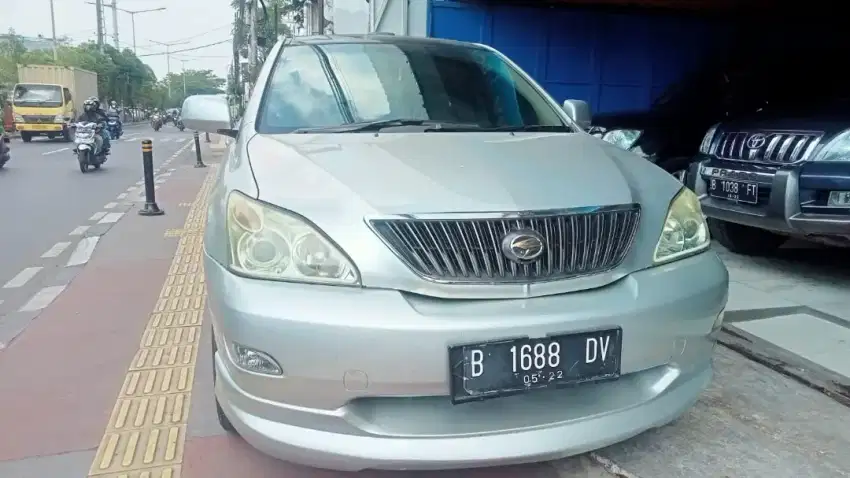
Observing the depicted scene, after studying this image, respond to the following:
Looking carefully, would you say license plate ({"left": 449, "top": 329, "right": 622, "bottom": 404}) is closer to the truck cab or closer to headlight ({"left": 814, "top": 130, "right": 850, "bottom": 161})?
headlight ({"left": 814, "top": 130, "right": 850, "bottom": 161})

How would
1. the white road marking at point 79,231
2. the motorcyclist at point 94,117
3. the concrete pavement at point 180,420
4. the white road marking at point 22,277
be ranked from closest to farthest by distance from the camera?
1. the concrete pavement at point 180,420
2. the white road marking at point 22,277
3. the white road marking at point 79,231
4. the motorcyclist at point 94,117

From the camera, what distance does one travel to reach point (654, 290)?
193cm

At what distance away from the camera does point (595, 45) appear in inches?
335

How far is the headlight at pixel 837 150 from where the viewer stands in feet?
12.3

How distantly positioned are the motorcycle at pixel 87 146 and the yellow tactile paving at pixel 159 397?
8741 millimetres

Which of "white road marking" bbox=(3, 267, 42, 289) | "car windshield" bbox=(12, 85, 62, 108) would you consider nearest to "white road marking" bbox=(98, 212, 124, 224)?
"white road marking" bbox=(3, 267, 42, 289)

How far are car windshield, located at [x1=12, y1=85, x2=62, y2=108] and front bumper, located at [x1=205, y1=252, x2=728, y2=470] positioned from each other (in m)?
23.2

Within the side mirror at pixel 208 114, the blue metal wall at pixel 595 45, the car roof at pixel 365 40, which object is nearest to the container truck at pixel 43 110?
the blue metal wall at pixel 595 45

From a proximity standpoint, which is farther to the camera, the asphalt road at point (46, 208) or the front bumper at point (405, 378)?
the asphalt road at point (46, 208)

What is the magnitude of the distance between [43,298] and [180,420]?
2309 millimetres

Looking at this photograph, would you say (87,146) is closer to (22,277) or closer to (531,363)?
(22,277)

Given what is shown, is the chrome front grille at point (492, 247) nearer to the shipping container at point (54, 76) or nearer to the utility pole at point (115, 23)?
the shipping container at point (54, 76)

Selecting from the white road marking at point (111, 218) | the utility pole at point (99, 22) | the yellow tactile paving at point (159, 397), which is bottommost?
the yellow tactile paving at point (159, 397)

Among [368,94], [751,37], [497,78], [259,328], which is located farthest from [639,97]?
[259,328]
